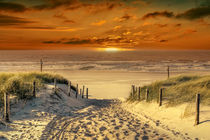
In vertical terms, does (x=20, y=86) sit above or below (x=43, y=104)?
above

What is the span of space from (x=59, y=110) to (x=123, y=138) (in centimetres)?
679

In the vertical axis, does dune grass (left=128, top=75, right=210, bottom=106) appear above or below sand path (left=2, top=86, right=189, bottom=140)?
above

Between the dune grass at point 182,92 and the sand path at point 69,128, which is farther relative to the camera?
the dune grass at point 182,92

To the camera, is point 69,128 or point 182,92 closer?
point 69,128

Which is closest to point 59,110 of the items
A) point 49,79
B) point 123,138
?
point 123,138

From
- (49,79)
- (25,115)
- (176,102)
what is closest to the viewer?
(25,115)

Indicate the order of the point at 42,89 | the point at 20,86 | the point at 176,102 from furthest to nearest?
the point at 42,89 < the point at 20,86 < the point at 176,102

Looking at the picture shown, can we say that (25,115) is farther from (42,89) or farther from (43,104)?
(42,89)

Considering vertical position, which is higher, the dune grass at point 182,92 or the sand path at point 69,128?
the dune grass at point 182,92

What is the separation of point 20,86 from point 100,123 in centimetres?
740

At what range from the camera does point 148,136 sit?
936 centimetres

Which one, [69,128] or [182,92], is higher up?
[182,92]

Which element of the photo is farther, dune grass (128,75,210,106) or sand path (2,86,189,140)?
dune grass (128,75,210,106)

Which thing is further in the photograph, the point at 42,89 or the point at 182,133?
the point at 42,89
